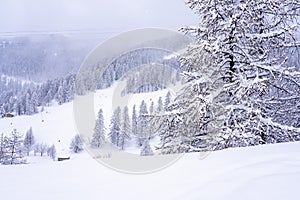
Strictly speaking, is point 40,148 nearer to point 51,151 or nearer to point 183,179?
point 51,151

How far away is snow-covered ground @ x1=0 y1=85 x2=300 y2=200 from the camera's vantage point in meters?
2.65

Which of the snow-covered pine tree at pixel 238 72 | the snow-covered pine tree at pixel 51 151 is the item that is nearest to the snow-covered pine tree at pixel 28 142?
the snow-covered pine tree at pixel 51 151

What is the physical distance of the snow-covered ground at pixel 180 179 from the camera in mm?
2650

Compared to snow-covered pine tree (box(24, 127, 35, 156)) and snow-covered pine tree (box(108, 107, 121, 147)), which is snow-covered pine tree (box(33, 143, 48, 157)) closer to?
snow-covered pine tree (box(24, 127, 35, 156))

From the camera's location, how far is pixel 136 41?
20.7 feet

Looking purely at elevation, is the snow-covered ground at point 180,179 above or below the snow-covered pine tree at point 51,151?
above

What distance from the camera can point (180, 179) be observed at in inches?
137

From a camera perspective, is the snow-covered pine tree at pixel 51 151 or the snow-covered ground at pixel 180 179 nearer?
the snow-covered ground at pixel 180 179

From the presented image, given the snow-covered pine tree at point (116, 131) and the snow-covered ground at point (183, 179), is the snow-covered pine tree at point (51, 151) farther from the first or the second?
the snow-covered ground at point (183, 179)

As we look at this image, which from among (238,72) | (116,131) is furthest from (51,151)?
(238,72)

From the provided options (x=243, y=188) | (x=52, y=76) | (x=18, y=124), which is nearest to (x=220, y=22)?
(x=243, y=188)

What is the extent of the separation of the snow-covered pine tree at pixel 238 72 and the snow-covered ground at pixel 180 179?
3.78m

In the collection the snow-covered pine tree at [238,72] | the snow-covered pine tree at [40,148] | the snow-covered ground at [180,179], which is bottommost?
the snow-covered pine tree at [40,148]

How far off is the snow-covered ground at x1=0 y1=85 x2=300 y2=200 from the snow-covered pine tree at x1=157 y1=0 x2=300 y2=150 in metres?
3.78
